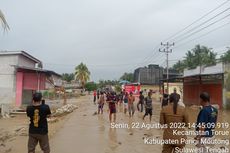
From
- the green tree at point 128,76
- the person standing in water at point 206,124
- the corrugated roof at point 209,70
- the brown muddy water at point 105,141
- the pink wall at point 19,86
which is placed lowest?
the brown muddy water at point 105,141

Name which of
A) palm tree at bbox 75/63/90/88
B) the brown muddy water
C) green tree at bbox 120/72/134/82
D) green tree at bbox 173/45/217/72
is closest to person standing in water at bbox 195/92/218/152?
the brown muddy water

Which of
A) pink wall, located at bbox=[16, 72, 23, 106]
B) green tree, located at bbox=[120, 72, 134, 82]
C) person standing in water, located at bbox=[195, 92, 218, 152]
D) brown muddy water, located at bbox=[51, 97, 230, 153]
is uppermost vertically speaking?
green tree, located at bbox=[120, 72, 134, 82]

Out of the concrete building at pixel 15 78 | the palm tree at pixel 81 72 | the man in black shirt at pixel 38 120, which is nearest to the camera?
the man in black shirt at pixel 38 120

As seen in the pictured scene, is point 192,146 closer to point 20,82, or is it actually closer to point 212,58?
point 20,82

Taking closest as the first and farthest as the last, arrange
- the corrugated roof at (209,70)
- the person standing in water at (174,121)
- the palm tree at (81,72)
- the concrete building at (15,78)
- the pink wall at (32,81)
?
1. the person standing in water at (174,121)
2. the corrugated roof at (209,70)
3. the concrete building at (15,78)
4. the pink wall at (32,81)
5. the palm tree at (81,72)

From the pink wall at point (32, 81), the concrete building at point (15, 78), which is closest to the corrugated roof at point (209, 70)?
the concrete building at point (15, 78)

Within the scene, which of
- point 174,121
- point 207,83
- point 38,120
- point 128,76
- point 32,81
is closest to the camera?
point 174,121

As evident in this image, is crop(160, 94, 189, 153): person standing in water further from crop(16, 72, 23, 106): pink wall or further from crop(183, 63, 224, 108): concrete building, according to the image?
crop(16, 72, 23, 106): pink wall

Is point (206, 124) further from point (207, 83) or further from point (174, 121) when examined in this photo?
point (207, 83)

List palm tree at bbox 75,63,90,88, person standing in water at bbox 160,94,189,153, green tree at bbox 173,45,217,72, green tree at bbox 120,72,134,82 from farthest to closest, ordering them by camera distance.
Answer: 1. green tree at bbox 120,72,134,82
2. palm tree at bbox 75,63,90,88
3. green tree at bbox 173,45,217,72
4. person standing in water at bbox 160,94,189,153

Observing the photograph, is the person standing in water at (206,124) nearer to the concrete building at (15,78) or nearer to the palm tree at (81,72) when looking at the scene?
the concrete building at (15,78)

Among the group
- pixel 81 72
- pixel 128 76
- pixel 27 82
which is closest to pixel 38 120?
pixel 27 82

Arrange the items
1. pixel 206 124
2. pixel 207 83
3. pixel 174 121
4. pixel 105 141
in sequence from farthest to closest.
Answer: pixel 207 83, pixel 105 141, pixel 174 121, pixel 206 124

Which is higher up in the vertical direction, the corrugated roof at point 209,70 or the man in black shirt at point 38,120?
the corrugated roof at point 209,70
